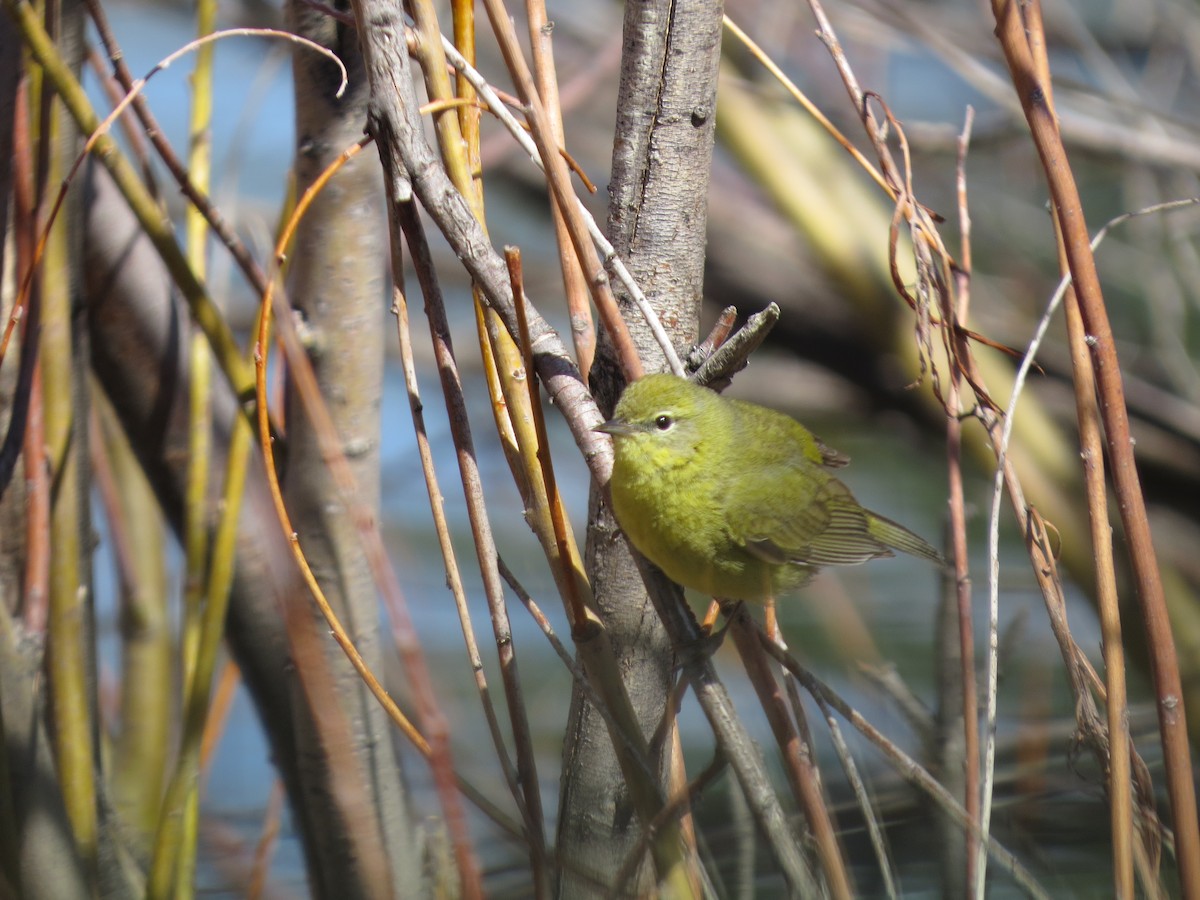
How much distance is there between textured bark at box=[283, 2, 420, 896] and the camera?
5.76 ft

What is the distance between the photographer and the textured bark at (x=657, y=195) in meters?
1.45

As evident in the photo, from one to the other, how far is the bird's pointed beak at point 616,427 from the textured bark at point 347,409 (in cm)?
42

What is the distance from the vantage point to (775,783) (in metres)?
1.71

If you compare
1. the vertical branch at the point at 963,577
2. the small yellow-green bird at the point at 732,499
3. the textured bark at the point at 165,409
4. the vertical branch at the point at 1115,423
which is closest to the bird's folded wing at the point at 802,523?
the small yellow-green bird at the point at 732,499

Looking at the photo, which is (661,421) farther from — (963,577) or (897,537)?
(897,537)

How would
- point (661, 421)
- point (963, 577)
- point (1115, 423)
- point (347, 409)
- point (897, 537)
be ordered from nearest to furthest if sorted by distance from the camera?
1. point (1115, 423)
2. point (963, 577)
3. point (347, 409)
4. point (661, 421)
5. point (897, 537)

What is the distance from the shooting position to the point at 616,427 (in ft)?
5.44

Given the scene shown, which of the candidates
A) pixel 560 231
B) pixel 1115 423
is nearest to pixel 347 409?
pixel 560 231

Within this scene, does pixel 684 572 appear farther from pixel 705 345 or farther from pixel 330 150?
pixel 330 150

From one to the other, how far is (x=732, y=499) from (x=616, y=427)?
64 cm

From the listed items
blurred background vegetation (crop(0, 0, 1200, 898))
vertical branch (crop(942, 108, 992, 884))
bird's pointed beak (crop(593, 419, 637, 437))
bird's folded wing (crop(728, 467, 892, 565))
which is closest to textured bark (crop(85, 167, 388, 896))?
blurred background vegetation (crop(0, 0, 1200, 898))

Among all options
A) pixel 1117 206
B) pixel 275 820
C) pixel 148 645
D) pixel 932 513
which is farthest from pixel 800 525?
pixel 1117 206

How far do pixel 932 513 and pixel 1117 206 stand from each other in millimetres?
2253

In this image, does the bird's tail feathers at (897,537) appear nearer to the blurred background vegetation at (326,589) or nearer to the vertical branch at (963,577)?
the blurred background vegetation at (326,589)
